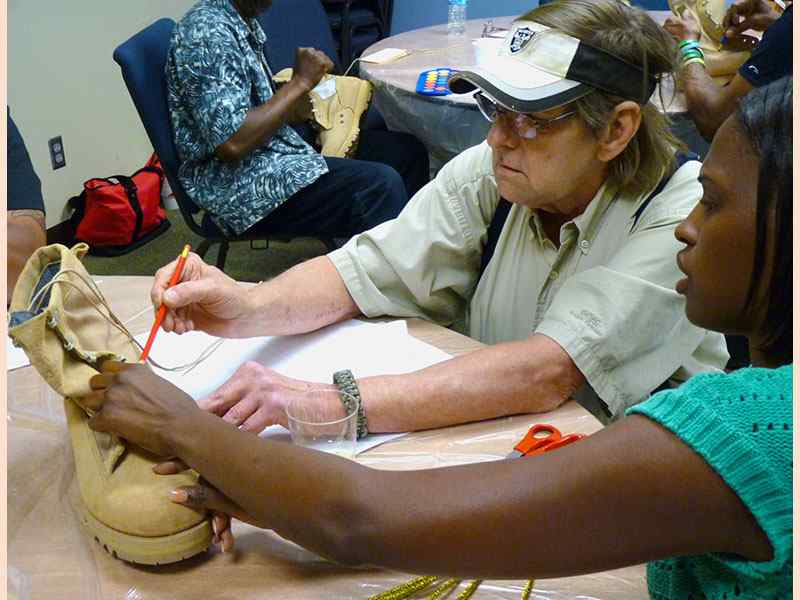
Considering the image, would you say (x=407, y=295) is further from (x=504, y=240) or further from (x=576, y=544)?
(x=576, y=544)

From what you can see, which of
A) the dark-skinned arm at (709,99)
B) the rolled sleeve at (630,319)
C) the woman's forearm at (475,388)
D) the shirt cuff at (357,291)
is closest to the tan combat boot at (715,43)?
the dark-skinned arm at (709,99)

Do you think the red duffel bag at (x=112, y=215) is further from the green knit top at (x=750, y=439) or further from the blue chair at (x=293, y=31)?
the green knit top at (x=750, y=439)

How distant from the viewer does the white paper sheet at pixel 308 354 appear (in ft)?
4.49

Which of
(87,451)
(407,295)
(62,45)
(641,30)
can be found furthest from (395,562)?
(62,45)

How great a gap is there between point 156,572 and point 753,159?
0.78 m

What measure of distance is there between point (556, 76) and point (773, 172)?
625 millimetres

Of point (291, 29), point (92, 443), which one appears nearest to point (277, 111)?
point (291, 29)

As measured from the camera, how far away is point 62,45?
388 centimetres

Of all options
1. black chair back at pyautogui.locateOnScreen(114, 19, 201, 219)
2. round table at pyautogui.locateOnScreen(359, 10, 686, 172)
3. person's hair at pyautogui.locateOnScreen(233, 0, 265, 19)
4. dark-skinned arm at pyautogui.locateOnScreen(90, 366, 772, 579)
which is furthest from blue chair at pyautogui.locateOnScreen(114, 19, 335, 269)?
dark-skinned arm at pyautogui.locateOnScreen(90, 366, 772, 579)

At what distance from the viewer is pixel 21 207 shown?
6.71 ft

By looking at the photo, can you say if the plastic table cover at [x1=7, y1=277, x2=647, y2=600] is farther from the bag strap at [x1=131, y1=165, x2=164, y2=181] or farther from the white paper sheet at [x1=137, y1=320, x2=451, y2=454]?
the bag strap at [x1=131, y1=165, x2=164, y2=181]

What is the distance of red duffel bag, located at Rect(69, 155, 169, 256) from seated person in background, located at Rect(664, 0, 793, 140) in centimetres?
246

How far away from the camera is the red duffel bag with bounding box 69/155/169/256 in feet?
12.8

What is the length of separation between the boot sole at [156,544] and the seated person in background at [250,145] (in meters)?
1.91
